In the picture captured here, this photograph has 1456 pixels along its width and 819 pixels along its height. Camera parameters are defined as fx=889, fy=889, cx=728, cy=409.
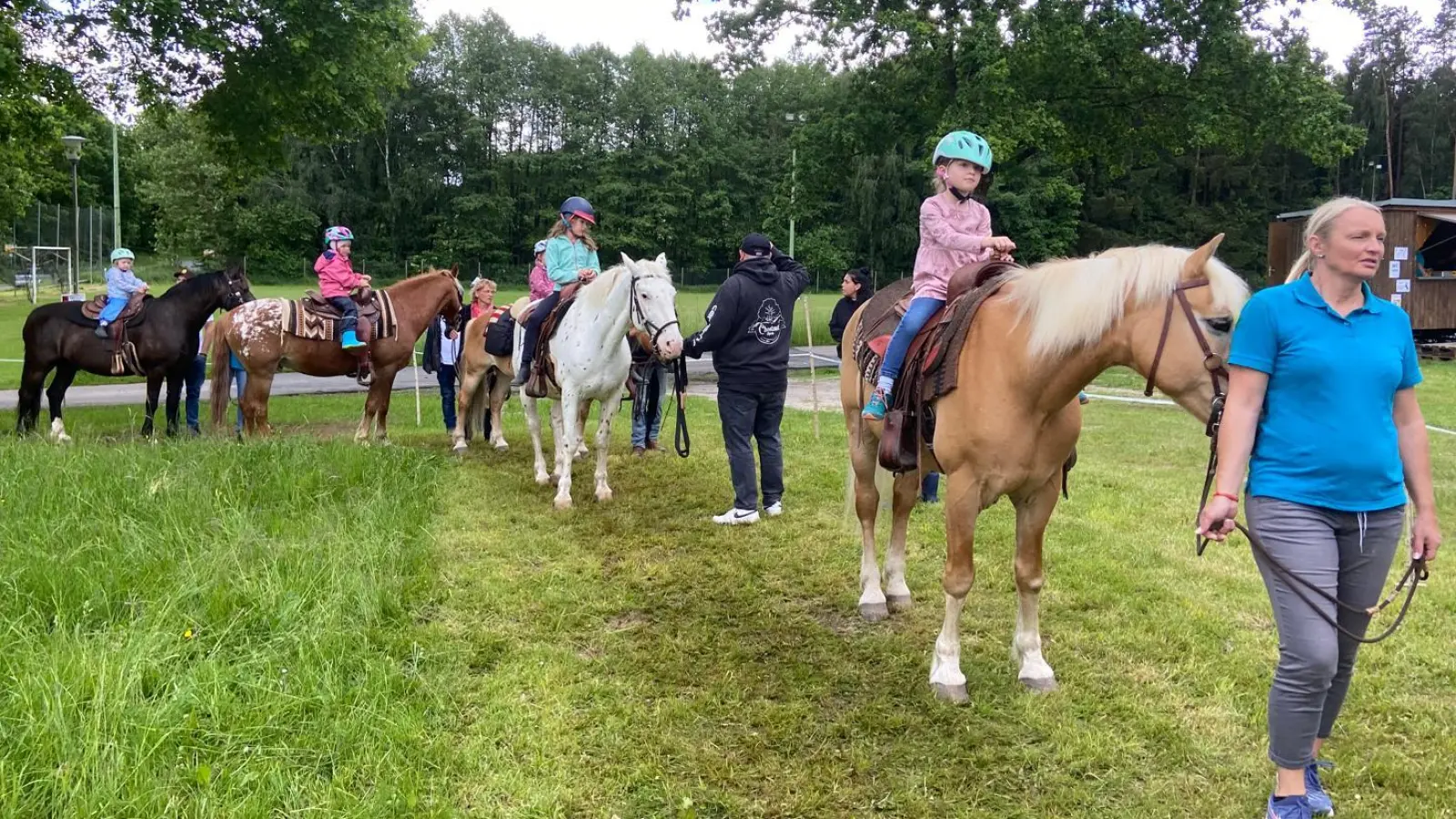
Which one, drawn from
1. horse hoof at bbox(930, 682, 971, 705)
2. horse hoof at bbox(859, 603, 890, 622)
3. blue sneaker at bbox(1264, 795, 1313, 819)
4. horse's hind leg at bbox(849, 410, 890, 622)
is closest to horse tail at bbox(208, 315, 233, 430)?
horse's hind leg at bbox(849, 410, 890, 622)

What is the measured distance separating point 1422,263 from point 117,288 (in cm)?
2655

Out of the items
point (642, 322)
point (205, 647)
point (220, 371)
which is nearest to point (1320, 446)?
point (205, 647)

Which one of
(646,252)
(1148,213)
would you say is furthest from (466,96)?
(1148,213)

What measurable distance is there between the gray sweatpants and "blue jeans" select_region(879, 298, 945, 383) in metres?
1.80

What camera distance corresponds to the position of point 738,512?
686 centimetres

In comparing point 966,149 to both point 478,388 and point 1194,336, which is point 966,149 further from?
point 478,388

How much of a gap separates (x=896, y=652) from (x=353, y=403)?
38.1 ft

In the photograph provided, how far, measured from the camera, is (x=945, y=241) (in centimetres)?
446

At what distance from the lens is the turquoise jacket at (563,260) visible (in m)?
8.29

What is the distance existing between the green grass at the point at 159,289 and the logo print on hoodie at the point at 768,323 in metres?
7.22

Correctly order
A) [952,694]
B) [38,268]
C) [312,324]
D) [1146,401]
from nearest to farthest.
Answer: [952,694]
[312,324]
[1146,401]
[38,268]

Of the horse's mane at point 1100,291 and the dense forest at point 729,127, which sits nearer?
the horse's mane at point 1100,291

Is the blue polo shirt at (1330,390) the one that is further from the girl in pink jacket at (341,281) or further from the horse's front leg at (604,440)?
the girl in pink jacket at (341,281)

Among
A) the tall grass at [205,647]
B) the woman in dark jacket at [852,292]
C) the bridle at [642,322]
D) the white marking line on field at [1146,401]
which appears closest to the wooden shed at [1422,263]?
the white marking line on field at [1146,401]
